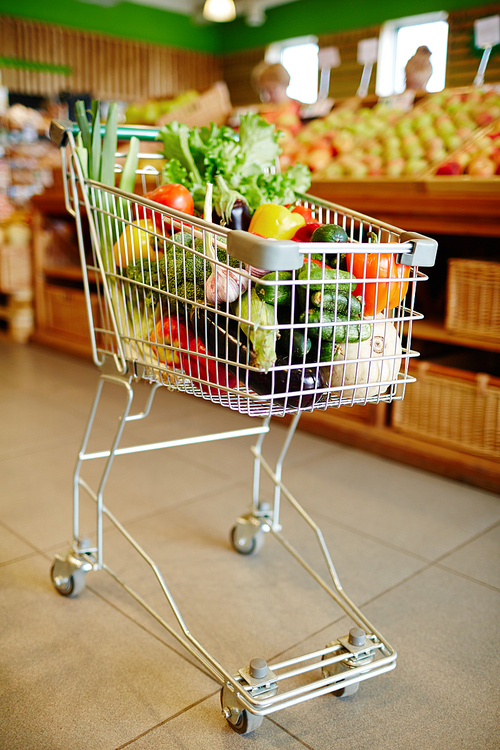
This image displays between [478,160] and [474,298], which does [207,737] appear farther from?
[478,160]

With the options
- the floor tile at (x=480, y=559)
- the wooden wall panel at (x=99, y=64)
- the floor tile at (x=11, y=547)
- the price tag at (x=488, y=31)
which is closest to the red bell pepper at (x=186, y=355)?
the floor tile at (x=11, y=547)

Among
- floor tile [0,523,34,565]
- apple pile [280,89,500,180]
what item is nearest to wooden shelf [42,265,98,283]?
apple pile [280,89,500,180]

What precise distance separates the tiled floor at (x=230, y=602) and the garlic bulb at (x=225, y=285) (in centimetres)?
82

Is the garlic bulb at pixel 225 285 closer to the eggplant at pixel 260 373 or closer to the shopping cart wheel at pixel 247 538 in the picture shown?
the eggplant at pixel 260 373

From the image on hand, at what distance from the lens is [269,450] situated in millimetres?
2695

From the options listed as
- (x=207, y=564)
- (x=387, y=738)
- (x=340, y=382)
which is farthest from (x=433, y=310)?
(x=387, y=738)

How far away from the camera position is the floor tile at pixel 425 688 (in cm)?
120

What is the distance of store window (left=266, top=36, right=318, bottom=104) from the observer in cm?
916

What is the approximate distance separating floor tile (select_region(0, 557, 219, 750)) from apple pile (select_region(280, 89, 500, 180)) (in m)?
2.14

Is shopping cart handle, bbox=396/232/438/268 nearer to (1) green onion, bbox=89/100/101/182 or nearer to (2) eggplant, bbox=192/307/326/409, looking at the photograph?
(2) eggplant, bbox=192/307/326/409

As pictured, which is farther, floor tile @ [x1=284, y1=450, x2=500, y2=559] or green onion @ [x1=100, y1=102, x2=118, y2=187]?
floor tile @ [x1=284, y1=450, x2=500, y2=559]

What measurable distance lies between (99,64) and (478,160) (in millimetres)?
7750

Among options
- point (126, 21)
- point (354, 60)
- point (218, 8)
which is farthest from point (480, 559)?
point (126, 21)

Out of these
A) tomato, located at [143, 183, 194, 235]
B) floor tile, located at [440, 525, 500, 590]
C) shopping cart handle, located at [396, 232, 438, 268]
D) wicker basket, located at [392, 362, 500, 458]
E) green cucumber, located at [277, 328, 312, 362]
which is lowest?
floor tile, located at [440, 525, 500, 590]
